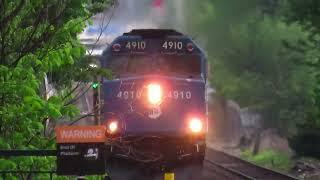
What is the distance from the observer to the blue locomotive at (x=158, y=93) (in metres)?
14.1

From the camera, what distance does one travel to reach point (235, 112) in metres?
48.3

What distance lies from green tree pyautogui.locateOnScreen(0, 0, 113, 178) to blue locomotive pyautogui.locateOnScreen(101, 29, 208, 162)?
7195 mm

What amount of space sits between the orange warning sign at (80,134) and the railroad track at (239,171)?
1522cm

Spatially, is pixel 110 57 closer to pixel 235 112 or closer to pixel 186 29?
pixel 186 29

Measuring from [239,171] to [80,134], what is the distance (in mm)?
18686

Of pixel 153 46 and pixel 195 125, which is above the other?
pixel 153 46

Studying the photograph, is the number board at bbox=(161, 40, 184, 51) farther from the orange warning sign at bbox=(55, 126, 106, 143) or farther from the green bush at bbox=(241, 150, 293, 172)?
the green bush at bbox=(241, 150, 293, 172)

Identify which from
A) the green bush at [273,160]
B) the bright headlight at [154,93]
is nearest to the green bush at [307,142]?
the green bush at [273,160]

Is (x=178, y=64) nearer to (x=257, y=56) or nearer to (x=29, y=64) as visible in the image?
(x=29, y=64)

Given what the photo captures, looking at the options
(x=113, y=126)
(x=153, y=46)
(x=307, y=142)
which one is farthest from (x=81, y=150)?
(x=307, y=142)

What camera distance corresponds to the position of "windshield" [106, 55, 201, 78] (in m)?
14.4

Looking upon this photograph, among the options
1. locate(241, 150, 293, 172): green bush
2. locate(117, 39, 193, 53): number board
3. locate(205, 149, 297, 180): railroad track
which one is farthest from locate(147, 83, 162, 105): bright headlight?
locate(241, 150, 293, 172): green bush

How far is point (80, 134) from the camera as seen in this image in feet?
19.5

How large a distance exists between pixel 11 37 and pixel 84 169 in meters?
1.61
